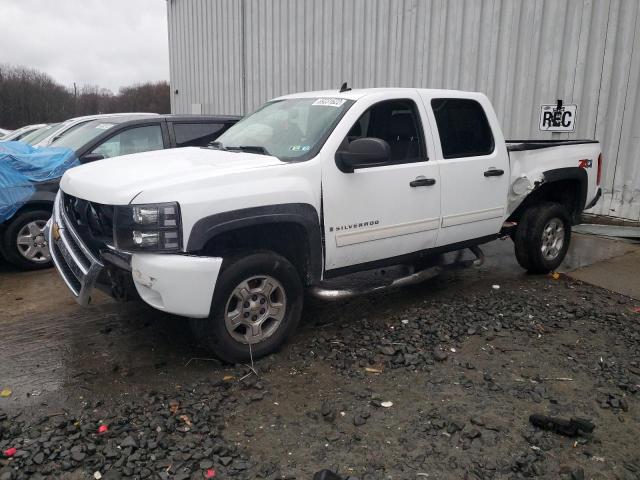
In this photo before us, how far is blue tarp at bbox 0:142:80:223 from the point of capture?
560cm

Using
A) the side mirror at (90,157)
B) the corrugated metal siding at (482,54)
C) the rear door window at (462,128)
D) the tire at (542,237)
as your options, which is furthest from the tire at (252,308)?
the corrugated metal siding at (482,54)

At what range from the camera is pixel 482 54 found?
9031 millimetres

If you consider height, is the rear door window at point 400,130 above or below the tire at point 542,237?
above

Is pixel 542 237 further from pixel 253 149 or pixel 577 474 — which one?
pixel 577 474

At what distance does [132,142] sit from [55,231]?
97.5 inches

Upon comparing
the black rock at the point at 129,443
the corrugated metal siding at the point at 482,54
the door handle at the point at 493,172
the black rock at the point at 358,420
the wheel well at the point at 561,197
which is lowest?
the black rock at the point at 358,420

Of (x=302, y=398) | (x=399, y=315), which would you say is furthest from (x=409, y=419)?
(x=399, y=315)

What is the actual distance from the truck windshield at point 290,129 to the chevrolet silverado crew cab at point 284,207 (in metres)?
0.02

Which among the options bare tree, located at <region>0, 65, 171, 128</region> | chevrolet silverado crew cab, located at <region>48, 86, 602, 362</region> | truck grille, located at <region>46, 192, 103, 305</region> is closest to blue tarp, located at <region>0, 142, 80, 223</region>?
truck grille, located at <region>46, 192, 103, 305</region>

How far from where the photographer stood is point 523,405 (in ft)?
10.8

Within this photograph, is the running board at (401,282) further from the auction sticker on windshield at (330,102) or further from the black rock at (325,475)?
the black rock at (325,475)

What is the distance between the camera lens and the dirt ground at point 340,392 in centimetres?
275

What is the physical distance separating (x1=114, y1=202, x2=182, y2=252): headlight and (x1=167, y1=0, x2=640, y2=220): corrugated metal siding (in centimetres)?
690

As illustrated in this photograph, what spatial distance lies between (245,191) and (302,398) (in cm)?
136
